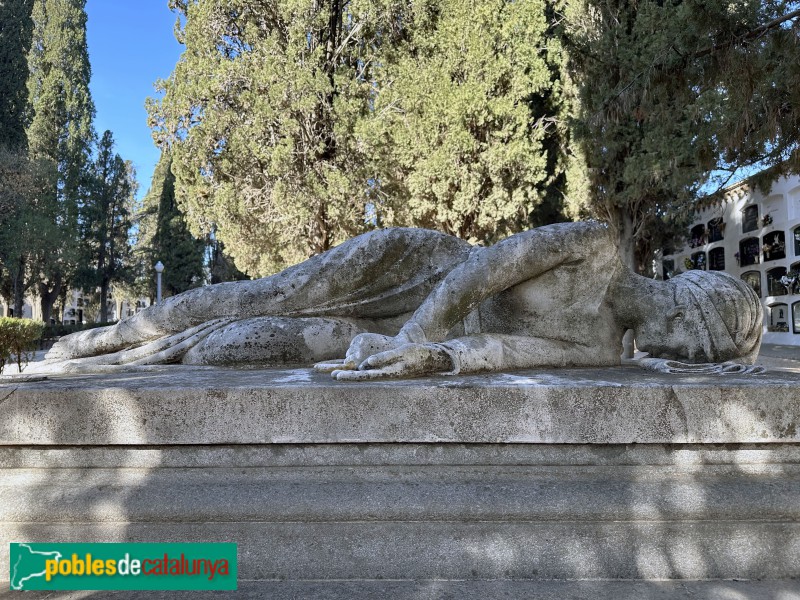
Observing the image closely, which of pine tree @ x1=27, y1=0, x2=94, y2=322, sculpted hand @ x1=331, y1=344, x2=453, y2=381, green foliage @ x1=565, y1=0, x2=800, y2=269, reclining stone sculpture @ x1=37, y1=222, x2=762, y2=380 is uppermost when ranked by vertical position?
pine tree @ x1=27, y1=0, x2=94, y2=322

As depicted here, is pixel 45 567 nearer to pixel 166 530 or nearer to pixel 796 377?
pixel 166 530

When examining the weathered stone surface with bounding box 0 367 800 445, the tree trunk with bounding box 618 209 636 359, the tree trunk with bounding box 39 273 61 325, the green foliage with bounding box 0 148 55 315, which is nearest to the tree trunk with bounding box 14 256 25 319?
the green foliage with bounding box 0 148 55 315

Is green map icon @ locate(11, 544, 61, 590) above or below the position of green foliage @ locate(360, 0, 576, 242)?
below

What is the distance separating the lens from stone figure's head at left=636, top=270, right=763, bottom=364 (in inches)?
109

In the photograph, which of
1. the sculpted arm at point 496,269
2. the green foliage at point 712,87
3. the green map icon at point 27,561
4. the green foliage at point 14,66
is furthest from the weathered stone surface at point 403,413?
the green foliage at point 14,66

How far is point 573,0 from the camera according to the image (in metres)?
15.0

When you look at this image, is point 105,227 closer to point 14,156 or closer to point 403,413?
point 14,156

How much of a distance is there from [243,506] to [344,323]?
1353mm

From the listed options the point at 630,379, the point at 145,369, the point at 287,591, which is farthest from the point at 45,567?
the point at 630,379

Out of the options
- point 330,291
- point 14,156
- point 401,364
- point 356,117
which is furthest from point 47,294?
point 401,364

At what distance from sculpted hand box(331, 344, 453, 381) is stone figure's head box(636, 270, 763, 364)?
1.27 meters

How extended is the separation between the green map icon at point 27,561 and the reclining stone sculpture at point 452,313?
112 centimetres

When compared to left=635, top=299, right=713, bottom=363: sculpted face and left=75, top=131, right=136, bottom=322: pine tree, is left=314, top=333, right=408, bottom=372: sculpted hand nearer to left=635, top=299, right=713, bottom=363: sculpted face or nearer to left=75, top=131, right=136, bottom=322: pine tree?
left=635, top=299, right=713, bottom=363: sculpted face

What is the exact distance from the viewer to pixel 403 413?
77.5 inches
